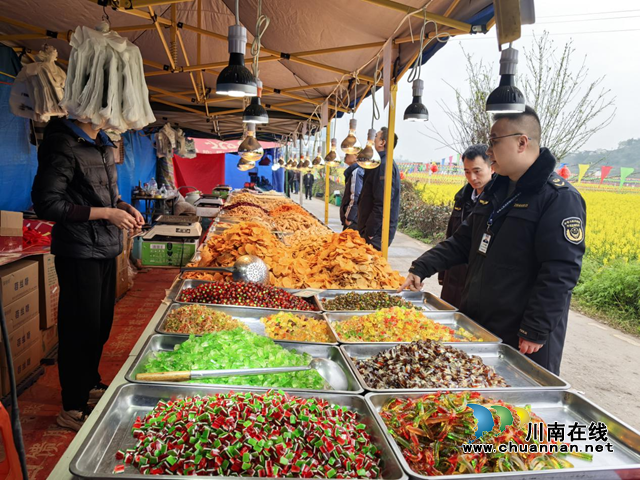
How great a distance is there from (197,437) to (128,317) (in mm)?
4329

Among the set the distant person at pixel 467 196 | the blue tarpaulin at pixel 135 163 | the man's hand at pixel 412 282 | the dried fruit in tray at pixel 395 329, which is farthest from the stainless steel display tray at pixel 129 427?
the blue tarpaulin at pixel 135 163

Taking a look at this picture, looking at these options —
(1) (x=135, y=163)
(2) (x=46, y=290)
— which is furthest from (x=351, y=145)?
(1) (x=135, y=163)

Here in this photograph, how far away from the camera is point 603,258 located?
7.60m

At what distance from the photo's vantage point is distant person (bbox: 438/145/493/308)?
11.0 feet

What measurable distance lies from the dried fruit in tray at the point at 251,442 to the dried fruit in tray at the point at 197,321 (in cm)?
64

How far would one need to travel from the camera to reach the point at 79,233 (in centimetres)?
245

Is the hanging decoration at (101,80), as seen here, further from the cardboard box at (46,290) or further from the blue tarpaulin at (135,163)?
the blue tarpaulin at (135,163)

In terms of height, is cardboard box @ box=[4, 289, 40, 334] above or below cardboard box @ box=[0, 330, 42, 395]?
above

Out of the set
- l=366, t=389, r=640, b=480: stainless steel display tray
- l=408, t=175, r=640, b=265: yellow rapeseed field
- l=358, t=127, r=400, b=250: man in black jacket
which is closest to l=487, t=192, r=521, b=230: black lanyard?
l=366, t=389, r=640, b=480: stainless steel display tray

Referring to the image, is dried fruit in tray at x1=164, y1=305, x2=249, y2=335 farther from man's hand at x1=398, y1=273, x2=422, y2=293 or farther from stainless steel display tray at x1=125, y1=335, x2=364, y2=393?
man's hand at x1=398, y1=273, x2=422, y2=293

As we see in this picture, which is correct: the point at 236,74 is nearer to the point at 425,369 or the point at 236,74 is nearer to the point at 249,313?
the point at 249,313

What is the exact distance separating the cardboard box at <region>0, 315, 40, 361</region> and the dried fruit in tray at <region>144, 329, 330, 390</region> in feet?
7.13

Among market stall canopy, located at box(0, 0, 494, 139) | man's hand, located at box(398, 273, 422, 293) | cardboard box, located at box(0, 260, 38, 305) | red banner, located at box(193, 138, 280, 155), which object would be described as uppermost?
red banner, located at box(193, 138, 280, 155)

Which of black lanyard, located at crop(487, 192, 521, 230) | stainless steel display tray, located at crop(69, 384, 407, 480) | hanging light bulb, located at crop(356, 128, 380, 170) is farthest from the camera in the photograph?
hanging light bulb, located at crop(356, 128, 380, 170)
